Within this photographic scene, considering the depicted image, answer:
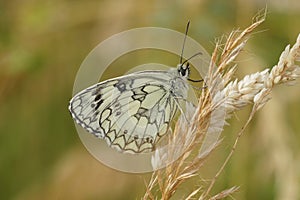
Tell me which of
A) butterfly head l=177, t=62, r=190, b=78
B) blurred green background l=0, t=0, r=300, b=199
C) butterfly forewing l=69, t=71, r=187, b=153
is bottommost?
blurred green background l=0, t=0, r=300, b=199

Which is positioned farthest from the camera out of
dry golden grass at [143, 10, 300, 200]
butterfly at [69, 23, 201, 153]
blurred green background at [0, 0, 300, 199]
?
blurred green background at [0, 0, 300, 199]

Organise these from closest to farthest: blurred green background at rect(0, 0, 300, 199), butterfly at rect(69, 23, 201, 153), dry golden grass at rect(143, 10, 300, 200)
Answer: dry golden grass at rect(143, 10, 300, 200)
butterfly at rect(69, 23, 201, 153)
blurred green background at rect(0, 0, 300, 199)

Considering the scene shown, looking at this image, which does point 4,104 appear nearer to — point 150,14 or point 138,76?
point 150,14

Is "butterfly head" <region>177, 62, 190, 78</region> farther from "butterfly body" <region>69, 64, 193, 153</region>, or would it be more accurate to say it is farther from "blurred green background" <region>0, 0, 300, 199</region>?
"blurred green background" <region>0, 0, 300, 199</region>

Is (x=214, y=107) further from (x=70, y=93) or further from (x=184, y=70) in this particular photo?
(x=70, y=93)

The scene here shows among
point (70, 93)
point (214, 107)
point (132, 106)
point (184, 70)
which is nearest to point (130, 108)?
point (132, 106)

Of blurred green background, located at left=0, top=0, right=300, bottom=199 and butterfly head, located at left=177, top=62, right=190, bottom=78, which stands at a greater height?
butterfly head, located at left=177, top=62, right=190, bottom=78

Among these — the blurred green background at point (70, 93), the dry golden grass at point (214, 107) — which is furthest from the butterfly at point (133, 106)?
the blurred green background at point (70, 93)

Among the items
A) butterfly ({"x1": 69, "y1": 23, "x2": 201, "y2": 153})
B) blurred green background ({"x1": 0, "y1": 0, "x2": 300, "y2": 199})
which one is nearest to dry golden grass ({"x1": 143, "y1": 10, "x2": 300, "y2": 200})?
butterfly ({"x1": 69, "y1": 23, "x2": 201, "y2": 153})

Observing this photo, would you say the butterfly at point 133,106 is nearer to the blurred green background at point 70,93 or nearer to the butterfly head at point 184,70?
the butterfly head at point 184,70
